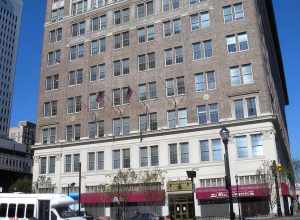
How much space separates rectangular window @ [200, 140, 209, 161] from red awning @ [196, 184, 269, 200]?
4.00 meters

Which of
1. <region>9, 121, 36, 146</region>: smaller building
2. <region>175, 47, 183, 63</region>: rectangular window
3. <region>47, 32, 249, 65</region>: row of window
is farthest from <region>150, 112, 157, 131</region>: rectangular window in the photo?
<region>9, 121, 36, 146</region>: smaller building

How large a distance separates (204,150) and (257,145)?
6.73 meters

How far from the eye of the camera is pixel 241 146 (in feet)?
161

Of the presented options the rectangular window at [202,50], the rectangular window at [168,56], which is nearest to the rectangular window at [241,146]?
the rectangular window at [202,50]

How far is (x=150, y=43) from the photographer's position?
2298 inches

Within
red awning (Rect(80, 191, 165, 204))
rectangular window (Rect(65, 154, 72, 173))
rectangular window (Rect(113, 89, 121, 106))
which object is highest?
rectangular window (Rect(113, 89, 121, 106))

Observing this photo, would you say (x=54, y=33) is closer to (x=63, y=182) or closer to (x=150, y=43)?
(x=150, y=43)

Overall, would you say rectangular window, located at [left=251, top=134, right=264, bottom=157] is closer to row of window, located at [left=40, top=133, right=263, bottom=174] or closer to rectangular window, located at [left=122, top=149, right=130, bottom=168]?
row of window, located at [left=40, top=133, right=263, bottom=174]

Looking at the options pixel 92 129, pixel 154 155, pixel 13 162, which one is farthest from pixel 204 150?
pixel 13 162

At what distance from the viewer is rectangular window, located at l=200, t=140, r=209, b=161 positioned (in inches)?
1992

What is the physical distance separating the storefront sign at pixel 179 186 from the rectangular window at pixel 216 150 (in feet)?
15.0

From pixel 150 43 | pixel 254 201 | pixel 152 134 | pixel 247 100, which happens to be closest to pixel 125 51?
pixel 150 43

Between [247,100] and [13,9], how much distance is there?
171115 millimetres

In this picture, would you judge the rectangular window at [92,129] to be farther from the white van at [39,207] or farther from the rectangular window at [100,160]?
the white van at [39,207]
